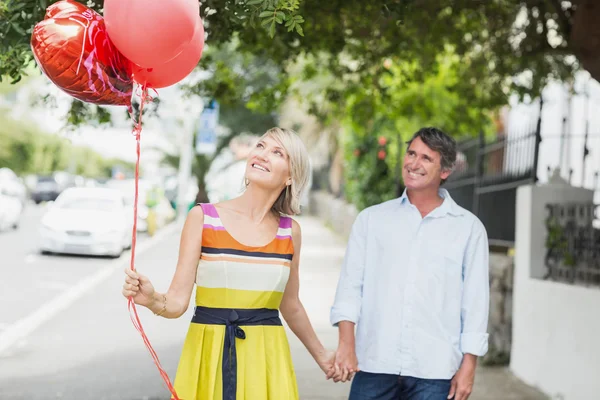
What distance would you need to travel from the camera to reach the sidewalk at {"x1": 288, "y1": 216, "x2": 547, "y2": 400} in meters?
7.70

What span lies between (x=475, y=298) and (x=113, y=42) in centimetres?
190

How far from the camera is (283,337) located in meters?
3.77

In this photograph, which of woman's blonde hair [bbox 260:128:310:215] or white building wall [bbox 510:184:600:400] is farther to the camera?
white building wall [bbox 510:184:600:400]

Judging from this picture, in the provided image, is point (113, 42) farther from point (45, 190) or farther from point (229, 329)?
point (45, 190)

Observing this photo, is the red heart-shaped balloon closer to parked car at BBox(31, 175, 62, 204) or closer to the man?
the man

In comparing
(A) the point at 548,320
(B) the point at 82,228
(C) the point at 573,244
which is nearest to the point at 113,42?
(C) the point at 573,244

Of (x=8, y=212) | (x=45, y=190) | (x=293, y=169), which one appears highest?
(x=45, y=190)

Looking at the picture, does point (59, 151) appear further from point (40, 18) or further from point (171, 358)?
point (40, 18)

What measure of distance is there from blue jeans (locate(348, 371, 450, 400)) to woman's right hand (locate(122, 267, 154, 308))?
3.87ft

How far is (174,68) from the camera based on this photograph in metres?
3.74

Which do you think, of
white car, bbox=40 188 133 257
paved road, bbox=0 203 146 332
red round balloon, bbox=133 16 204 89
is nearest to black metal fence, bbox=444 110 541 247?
red round balloon, bbox=133 16 204 89

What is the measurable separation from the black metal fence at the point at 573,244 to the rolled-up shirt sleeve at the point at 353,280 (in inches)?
140

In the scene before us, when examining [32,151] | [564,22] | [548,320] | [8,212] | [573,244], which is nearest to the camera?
[573,244]

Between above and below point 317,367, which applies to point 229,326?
above
